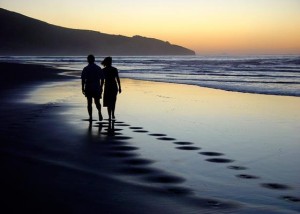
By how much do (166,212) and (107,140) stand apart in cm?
436

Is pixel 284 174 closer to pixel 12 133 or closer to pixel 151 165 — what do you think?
pixel 151 165

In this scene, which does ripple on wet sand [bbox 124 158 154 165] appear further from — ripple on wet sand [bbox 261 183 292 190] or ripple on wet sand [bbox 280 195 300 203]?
ripple on wet sand [bbox 280 195 300 203]

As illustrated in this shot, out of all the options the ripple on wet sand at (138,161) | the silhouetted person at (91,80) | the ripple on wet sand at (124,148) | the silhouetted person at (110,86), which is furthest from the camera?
the silhouetted person at (110,86)

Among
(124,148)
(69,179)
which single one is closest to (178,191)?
(69,179)

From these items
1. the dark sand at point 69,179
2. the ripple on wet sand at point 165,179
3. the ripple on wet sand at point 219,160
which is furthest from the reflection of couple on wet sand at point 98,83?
the ripple on wet sand at point 165,179

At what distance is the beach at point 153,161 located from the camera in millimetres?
4621

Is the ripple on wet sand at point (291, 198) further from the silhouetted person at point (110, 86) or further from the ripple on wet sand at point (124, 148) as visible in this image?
the silhouetted person at point (110, 86)

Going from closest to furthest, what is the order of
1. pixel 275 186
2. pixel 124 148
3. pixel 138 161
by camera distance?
pixel 275 186 → pixel 138 161 → pixel 124 148

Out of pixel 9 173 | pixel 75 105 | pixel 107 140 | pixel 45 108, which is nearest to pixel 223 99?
pixel 75 105

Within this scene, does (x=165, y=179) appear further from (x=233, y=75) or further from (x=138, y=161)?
(x=233, y=75)

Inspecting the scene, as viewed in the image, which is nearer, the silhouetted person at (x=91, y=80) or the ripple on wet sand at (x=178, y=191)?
the ripple on wet sand at (x=178, y=191)

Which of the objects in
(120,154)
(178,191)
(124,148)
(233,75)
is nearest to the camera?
(178,191)

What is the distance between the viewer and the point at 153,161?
6.70 meters

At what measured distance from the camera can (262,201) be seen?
15.4 ft
